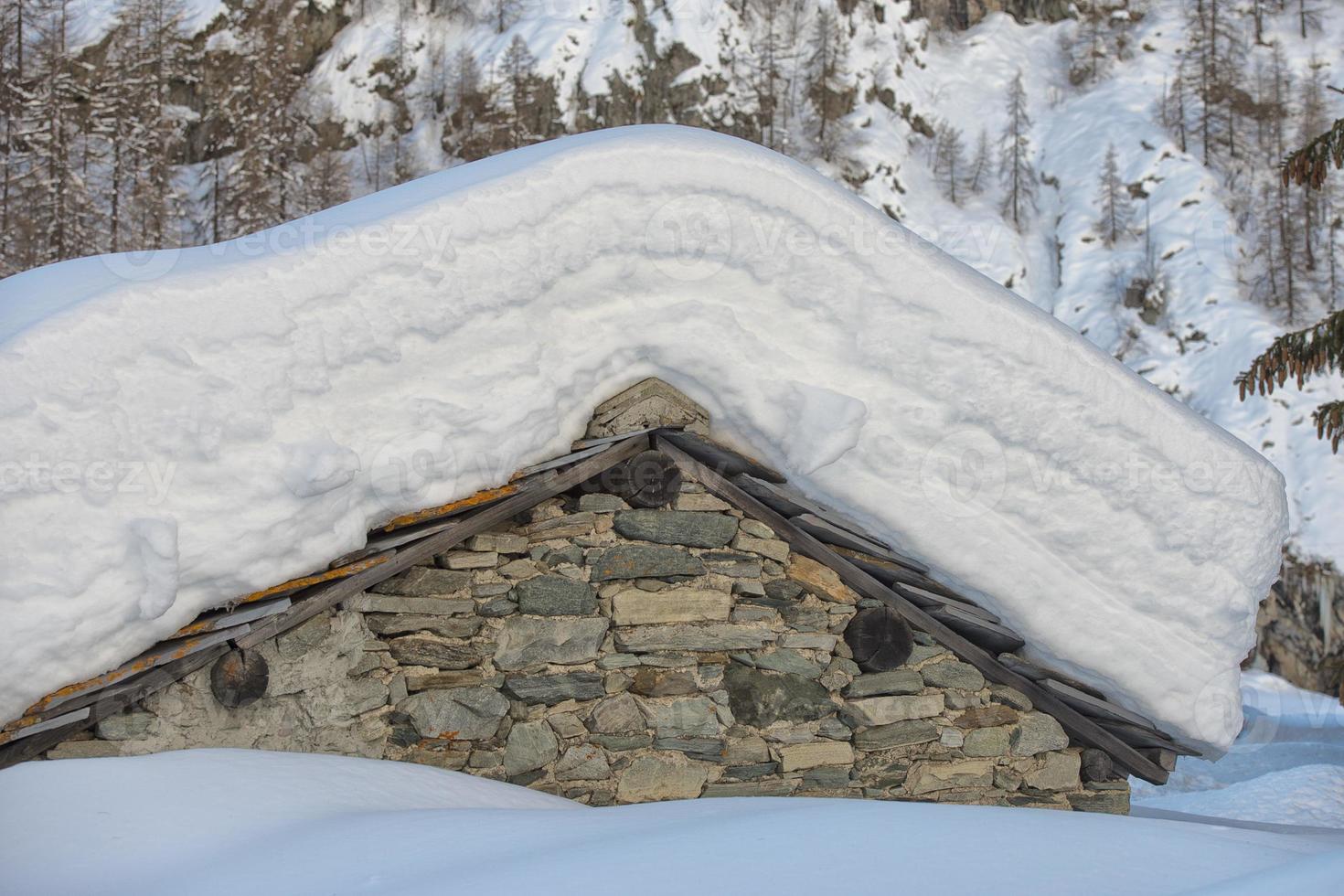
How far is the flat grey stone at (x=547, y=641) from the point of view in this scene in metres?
3.51

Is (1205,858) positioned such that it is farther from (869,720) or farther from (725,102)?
(725,102)

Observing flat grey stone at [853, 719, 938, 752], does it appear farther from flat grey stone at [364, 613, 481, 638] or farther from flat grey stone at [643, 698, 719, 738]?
flat grey stone at [364, 613, 481, 638]

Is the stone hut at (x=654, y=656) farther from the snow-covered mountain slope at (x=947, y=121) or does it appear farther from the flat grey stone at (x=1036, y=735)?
the snow-covered mountain slope at (x=947, y=121)

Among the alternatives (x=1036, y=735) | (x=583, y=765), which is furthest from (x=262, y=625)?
(x=1036, y=735)

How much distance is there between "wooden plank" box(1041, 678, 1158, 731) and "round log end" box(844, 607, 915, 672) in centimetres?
66

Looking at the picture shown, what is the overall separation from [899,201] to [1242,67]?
A: 11.4 meters

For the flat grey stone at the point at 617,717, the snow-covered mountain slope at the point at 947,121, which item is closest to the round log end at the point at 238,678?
the flat grey stone at the point at 617,717

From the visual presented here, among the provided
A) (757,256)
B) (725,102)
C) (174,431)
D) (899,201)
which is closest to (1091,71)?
(899,201)

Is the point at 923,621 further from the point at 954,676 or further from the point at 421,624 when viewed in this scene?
the point at 421,624

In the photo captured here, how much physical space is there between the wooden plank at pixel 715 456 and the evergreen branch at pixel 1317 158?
11.9ft

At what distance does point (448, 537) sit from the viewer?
133 inches

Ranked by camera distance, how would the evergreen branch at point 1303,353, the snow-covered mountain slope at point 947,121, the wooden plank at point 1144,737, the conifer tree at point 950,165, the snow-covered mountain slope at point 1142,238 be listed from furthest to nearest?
1. the conifer tree at point 950,165
2. the snow-covered mountain slope at point 947,121
3. the snow-covered mountain slope at point 1142,238
4. the evergreen branch at point 1303,353
5. the wooden plank at point 1144,737

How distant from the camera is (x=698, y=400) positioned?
12.5 feet

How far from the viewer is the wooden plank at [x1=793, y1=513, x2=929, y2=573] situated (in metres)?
3.70
